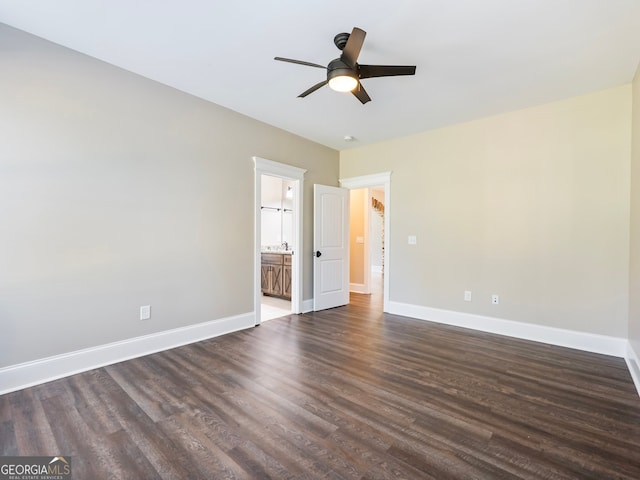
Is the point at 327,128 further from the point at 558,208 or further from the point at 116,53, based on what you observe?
the point at 558,208

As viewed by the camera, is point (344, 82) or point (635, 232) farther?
point (635, 232)

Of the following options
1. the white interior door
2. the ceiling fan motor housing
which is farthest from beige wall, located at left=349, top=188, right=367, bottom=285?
the ceiling fan motor housing

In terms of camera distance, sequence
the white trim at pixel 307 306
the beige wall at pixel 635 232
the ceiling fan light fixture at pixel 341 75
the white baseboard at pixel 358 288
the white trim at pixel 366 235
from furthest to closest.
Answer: the white baseboard at pixel 358 288 → the white trim at pixel 366 235 → the white trim at pixel 307 306 → the beige wall at pixel 635 232 → the ceiling fan light fixture at pixel 341 75

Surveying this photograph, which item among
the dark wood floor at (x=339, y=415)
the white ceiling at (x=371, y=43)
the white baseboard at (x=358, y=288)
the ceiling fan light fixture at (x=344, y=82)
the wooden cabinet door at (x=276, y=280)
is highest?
the white ceiling at (x=371, y=43)

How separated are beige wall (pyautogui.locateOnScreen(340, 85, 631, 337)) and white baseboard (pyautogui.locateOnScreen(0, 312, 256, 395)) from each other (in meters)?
2.89

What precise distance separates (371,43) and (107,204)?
9.39 ft

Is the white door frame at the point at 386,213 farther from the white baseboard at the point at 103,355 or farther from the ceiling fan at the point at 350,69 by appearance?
the ceiling fan at the point at 350,69

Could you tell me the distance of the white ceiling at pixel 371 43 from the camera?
6.96ft

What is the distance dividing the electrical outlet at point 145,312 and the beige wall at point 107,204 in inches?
2.1

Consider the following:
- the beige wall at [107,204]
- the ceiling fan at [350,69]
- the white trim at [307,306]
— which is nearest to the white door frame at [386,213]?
the white trim at [307,306]

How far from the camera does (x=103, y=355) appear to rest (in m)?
2.86

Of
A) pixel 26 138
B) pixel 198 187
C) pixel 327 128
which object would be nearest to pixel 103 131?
pixel 26 138

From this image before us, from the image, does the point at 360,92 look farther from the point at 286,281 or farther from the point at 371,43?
the point at 286,281

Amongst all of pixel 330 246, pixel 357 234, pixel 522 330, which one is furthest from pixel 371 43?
pixel 357 234
